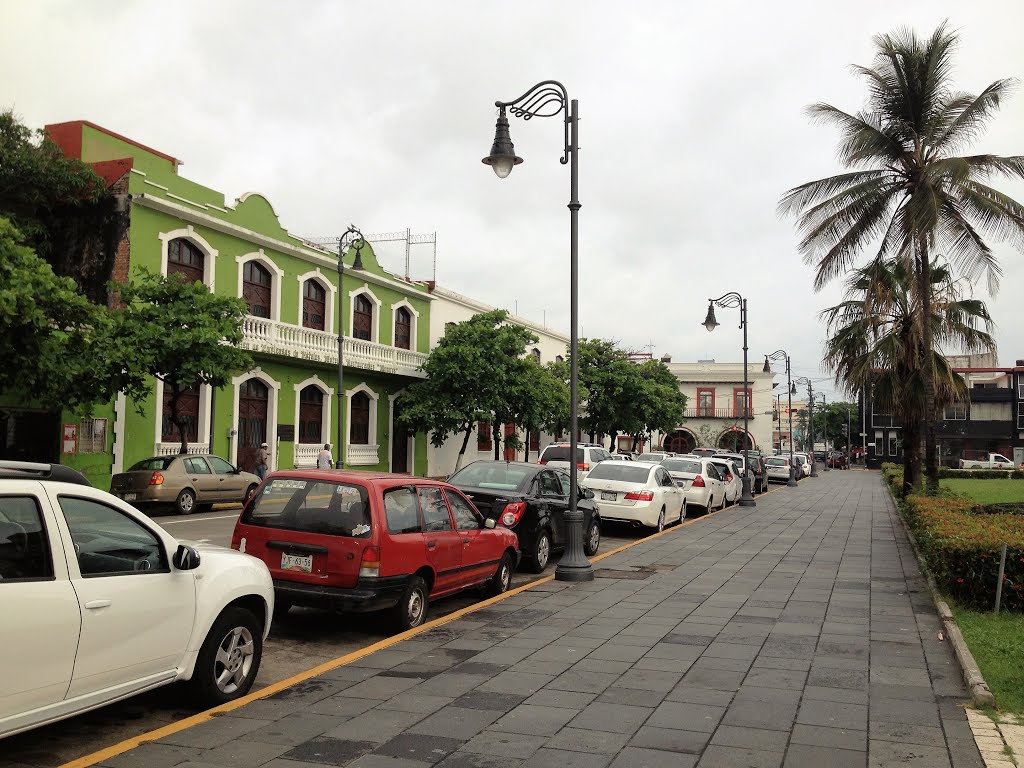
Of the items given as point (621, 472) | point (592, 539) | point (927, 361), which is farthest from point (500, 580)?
point (927, 361)

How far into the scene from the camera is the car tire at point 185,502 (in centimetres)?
2058

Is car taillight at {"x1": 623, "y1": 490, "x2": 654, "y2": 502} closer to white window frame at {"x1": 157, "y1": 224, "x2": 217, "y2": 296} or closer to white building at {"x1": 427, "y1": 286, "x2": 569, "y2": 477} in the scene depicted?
white window frame at {"x1": 157, "y1": 224, "x2": 217, "y2": 296}

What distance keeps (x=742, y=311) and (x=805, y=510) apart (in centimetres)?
738

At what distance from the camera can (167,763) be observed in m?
4.85

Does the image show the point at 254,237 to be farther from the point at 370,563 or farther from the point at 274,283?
the point at 370,563

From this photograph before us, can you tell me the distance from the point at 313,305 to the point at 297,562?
941 inches

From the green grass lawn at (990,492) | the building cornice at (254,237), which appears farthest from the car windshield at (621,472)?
the building cornice at (254,237)

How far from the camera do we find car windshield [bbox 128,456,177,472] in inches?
806

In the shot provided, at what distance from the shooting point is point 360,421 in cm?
3294

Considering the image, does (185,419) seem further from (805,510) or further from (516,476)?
(805,510)

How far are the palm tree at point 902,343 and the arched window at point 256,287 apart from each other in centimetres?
1809

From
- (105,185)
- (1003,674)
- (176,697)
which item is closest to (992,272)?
(1003,674)

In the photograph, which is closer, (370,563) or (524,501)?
(370,563)

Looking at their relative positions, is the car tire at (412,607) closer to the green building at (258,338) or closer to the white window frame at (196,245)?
the green building at (258,338)
